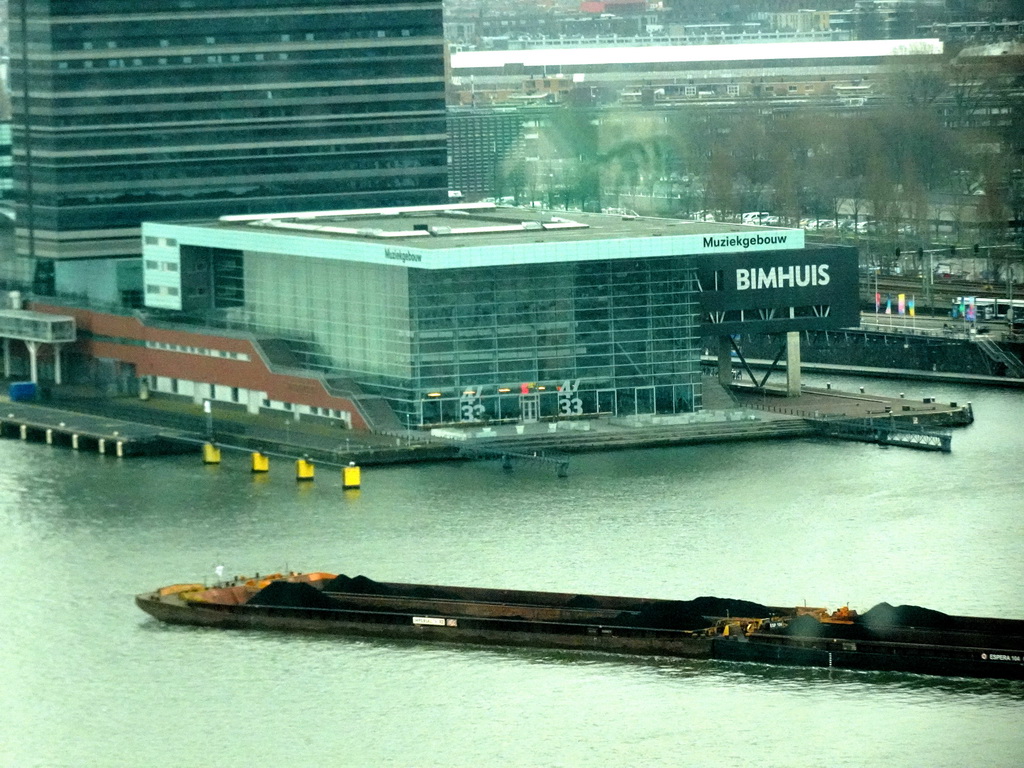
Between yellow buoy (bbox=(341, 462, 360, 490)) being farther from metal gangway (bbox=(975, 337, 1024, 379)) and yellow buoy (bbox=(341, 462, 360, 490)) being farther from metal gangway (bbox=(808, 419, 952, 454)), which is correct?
metal gangway (bbox=(975, 337, 1024, 379))

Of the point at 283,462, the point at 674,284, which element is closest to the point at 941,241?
the point at 674,284

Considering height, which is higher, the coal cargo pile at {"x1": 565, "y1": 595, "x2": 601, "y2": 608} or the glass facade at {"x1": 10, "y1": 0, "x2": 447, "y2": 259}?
the glass facade at {"x1": 10, "y1": 0, "x2": 447, "y2": 259}

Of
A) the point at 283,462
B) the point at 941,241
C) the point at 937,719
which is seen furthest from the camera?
the point at 941,241

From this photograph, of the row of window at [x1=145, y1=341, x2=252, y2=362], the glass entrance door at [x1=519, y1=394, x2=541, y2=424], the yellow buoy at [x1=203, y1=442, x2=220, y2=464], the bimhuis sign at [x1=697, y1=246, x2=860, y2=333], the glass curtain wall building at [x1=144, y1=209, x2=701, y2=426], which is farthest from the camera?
the row of window at [x1=145, y1=341, x2=252, y2=362]

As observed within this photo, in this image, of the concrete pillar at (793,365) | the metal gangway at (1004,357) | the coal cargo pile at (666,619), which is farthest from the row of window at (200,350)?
the coal cargo pile at (666,619)

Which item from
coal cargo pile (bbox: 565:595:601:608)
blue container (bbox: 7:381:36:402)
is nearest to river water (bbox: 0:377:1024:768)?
coal cargo pile (bbox: 565:595:601:608)

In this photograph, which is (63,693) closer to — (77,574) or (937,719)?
(77,574)
